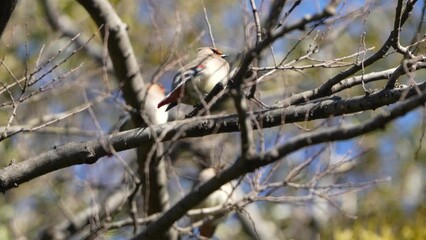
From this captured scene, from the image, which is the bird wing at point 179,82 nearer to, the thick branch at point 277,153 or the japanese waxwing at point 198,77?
the japanese waxwing at point 198,77

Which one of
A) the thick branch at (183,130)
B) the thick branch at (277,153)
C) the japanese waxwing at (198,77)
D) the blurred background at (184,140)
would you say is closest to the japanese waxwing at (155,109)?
the blurred background at (184,140)

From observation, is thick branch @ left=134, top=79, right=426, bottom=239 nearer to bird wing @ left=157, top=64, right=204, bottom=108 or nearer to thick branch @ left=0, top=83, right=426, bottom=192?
thick branch @ left=0, top=83, right=426, bottom=192

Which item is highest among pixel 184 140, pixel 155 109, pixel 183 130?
pixel 183 130

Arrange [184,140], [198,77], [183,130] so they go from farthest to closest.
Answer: [184,140] → [198,77] → [183,130]

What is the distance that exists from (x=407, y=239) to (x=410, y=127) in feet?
15.2

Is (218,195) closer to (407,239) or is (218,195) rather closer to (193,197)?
(407,239)

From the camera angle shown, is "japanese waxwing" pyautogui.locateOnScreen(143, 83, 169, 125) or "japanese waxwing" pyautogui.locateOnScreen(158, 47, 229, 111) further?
"japanese waxwing" pyautogui.locateOnScreen(143, 83, 169, 125)

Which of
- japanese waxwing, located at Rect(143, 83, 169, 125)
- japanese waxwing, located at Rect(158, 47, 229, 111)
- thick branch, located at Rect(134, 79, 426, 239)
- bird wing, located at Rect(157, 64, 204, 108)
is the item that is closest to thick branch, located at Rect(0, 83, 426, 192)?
thick branch, located at Rect(134, 79, 426, 239)

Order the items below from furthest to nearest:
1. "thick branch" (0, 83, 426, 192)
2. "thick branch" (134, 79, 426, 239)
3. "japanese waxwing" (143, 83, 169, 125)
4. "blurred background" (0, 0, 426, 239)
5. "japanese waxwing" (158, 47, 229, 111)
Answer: "blurred background" (0, 0, 426, 239) → "japanese waxwing" (143, 83, 169, 125) → "japanese waxwing" (158, 47, 229, 111) → "thick branch" (0, 83, 426, 192) → "thick branch" (134, 79, 426, 239)

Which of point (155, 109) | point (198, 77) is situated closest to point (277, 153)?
point (198, 77)

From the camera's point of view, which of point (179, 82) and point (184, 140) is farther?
point (184, 140)

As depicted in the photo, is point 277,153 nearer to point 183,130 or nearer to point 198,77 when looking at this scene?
point 183,130

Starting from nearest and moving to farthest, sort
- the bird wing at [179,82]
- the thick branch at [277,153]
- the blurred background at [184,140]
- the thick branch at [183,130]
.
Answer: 1. the thick branch at [277,153]
2. the thick branch at [183,130]
3. the bird wing at [179,82]
4. the blurred background at [184,140]

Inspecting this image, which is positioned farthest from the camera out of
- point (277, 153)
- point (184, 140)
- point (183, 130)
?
point (184, 140)
